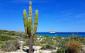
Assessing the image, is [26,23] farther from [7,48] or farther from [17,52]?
[7,48]

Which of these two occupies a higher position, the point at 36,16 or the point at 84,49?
the point at 36,16

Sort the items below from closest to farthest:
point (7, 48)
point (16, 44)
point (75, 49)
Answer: point (75, 49) → point (7, 48) → point (16, 44)

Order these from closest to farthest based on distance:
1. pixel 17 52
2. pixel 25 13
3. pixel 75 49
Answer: pixel 25 13 → pixel 75 49 → pixel 17 52

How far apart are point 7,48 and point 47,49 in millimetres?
3545

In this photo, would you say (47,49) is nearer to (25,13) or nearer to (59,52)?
(59,52)

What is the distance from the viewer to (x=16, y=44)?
23.3m

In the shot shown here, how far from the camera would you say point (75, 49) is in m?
18.2

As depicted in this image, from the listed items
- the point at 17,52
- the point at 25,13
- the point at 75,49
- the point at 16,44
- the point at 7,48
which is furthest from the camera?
the point at 16,44

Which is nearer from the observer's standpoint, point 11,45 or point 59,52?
point 59,52

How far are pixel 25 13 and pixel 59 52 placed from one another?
18.2ft

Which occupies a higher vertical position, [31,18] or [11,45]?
[31,18]

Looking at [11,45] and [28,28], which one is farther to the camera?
[11,45]

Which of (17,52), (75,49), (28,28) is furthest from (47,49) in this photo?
(28,28)

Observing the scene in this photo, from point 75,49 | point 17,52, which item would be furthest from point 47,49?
point 75,49
